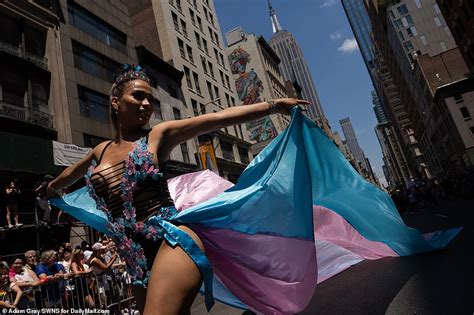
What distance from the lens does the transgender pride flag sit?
7.82ft

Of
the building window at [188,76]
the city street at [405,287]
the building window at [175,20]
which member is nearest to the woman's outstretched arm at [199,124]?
the city street at [405,287]

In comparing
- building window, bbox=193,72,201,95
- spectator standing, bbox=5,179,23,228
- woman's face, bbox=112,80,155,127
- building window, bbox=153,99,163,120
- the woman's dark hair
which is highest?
building window, bbox=193,72,201,95

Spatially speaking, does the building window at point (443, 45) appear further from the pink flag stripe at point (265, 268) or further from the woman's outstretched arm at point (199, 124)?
the woman's outstretched arm at point (199, 124)

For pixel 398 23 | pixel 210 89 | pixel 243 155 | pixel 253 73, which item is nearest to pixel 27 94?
pixel 210 89

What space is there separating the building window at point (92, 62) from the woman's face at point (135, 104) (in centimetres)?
2121

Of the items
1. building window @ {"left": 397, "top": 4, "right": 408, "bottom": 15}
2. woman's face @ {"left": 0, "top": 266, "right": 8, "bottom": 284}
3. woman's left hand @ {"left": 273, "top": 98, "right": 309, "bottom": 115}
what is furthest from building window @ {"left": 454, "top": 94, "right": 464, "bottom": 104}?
woman's left hand @ {"left": 273, "top": 98, "right": 309, "bottom": 115}

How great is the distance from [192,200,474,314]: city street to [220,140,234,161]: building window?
30465mm

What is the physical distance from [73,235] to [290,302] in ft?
56.5

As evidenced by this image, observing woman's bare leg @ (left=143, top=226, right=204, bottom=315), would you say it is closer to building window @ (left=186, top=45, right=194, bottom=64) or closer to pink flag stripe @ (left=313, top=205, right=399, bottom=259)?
pink flag stripe @ (left=313, top=205, right=399, bottom=259)

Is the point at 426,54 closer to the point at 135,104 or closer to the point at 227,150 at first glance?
the point at 227,150

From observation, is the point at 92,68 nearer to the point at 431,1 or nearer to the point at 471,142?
the point at 471,142

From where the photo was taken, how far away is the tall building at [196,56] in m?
33.5

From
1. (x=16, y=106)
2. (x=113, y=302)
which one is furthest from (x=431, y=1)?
(x=113, y=302)

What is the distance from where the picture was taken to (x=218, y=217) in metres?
2.29
